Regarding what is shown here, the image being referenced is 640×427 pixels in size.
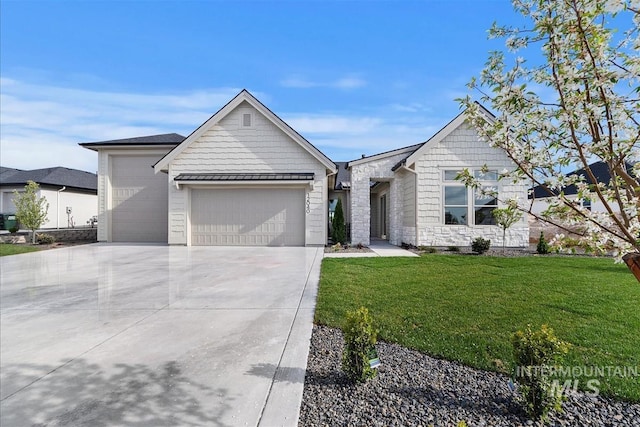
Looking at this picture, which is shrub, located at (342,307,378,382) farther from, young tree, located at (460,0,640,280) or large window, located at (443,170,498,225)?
large window, located at (443,170,498,225)

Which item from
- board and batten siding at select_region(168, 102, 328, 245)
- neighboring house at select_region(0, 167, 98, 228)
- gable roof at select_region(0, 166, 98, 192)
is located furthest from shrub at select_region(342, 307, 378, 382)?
gable roof at select_region(0, 166, 98, 192)

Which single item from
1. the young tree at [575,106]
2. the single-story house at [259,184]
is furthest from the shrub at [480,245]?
the young tree at [575,106]

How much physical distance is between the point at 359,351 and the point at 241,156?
12.4 metres

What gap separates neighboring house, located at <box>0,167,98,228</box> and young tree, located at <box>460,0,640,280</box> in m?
27.6

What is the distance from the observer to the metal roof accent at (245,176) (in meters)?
13.3

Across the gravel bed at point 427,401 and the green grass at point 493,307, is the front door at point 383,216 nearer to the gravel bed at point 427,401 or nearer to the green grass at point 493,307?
the green grass at point 493,307

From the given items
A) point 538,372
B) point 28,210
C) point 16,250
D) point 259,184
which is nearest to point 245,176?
point 259,184

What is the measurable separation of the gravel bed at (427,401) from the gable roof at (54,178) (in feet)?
90.3

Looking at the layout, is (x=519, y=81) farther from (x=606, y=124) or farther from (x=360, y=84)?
(x=360, y=84)

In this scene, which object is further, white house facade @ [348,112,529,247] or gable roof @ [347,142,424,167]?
gable roof @ [347,142,424,167]

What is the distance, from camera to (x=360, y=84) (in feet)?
48.9

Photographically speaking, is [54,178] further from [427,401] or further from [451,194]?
[427,401]

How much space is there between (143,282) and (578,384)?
24.6ft

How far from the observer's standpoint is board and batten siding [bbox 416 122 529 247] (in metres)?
12.4
